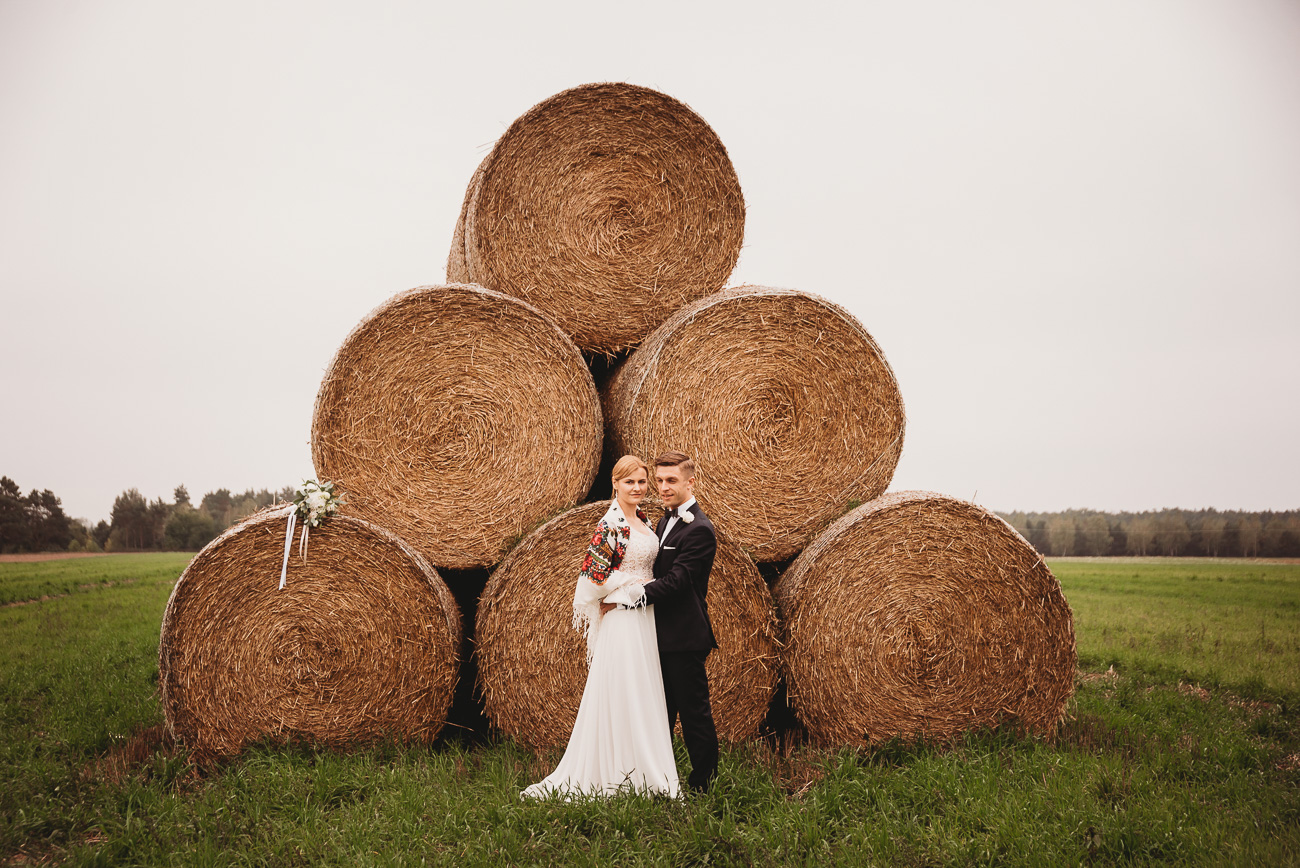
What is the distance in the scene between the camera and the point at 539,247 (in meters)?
6.00

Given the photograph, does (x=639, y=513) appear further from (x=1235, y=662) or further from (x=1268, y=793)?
(x=1235, y=662)

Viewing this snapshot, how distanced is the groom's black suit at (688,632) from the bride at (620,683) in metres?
0.07

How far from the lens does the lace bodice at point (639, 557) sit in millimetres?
4281

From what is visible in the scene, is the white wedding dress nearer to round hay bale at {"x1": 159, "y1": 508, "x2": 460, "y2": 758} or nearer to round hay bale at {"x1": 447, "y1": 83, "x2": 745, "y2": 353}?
round hay bale at {"x1": 159, "y1": 508, "x2": 460, "y2": 758}

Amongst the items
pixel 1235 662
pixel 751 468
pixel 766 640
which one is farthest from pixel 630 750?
pixel 1235 662

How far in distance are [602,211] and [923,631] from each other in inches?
146

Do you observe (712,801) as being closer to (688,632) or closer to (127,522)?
(688,632)

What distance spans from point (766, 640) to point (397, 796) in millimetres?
2383

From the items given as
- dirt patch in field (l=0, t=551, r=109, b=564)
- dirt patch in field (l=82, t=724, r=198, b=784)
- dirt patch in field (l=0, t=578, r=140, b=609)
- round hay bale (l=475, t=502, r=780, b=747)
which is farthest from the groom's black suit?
dirt patch in field (l=0, t=551, r=109, b=564)

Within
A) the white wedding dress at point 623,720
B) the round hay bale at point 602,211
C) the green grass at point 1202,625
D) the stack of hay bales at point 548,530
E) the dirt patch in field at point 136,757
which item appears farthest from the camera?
the green grass at point 1202,625

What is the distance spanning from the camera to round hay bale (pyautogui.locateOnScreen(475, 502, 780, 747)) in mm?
5078

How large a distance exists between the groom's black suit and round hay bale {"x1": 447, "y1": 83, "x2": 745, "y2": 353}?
231 cm

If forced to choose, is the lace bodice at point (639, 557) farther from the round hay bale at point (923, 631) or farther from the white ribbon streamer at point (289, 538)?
the white ribbon streamer at point (289, 538)

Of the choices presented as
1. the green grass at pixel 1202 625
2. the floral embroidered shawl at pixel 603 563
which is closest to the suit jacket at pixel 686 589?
the floral embroidered shawl at pixel 603 563
